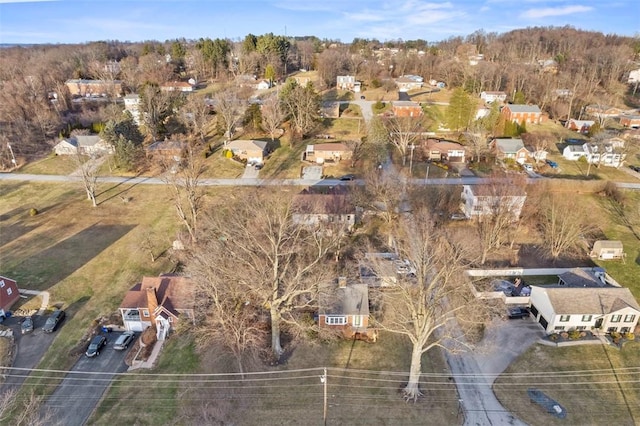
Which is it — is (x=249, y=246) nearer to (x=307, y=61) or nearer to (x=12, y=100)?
(x=12, y=100)

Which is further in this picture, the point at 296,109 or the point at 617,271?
the point at 296,109

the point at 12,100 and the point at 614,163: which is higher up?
the point at 12,100

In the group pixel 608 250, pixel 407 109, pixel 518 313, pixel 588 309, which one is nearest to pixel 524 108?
pixel 407 109

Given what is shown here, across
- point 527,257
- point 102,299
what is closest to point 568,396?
point 527,257

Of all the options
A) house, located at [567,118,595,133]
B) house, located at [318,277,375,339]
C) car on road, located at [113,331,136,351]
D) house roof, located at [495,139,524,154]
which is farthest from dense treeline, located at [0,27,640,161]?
house, located at [318,277,375,339]

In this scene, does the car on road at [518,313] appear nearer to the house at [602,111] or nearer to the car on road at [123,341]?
the car on road at [123,341]

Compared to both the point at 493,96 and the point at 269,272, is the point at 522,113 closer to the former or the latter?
the point at 493,96
